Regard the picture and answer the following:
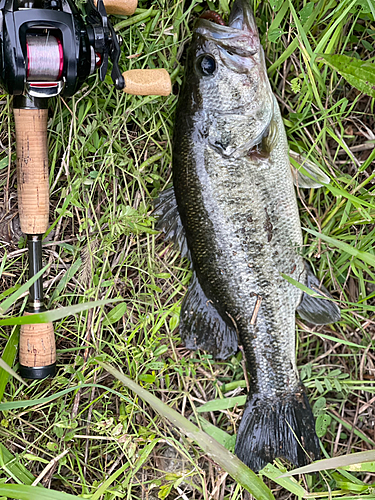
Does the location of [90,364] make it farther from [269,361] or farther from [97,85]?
[97,85]

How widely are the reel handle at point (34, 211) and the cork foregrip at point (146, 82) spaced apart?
0.41 m

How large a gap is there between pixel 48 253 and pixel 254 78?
136 centimetres

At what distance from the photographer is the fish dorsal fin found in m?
2.12

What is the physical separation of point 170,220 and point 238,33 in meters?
0.93

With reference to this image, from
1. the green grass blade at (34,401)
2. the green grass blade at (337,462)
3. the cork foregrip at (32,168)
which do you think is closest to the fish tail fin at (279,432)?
the green grass blade at (337,462)

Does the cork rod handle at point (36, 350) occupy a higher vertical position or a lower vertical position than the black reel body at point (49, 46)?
lower

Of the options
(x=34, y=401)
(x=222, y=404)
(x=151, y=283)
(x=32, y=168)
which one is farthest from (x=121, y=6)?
(x=222, y=404)

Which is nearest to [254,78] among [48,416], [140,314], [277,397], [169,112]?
[169,112]

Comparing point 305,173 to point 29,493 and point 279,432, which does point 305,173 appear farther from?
point 29,493

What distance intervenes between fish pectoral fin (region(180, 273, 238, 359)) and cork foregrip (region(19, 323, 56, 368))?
0.68 m

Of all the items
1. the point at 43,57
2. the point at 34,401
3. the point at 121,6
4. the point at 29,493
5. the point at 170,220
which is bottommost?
the point at 29,493

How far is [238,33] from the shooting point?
189 cm

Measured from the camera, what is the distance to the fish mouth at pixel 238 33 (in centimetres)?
189

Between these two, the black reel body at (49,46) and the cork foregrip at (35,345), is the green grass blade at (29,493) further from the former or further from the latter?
the black reel body at (49,46)
